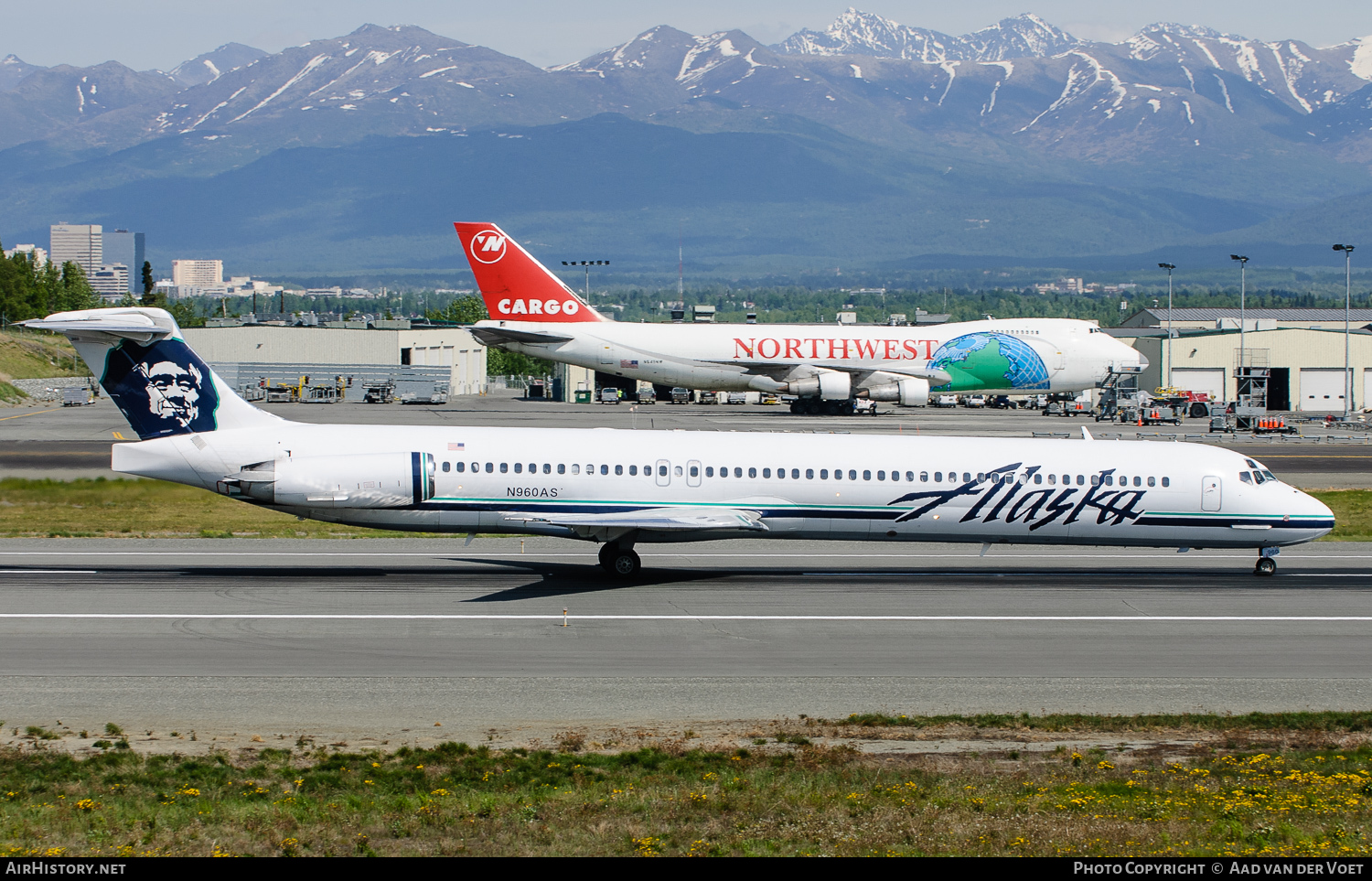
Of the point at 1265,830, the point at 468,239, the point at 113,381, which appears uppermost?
the point at 468,239

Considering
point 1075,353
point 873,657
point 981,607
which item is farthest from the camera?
point 1075,353

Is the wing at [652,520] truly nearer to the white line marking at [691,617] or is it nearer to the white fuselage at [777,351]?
the white line marking at [691,617]

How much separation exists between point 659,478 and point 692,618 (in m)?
5.01

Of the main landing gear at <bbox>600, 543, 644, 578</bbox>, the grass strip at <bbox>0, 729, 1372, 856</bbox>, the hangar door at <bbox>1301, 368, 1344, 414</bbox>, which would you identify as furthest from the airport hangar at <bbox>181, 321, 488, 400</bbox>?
the grass strip at <bbox>0, 729, 1372, 856</bbox>

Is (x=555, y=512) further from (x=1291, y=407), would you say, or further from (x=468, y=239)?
(x=1291, y=407)

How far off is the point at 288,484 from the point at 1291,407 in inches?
3693

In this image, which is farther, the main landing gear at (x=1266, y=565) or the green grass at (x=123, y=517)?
the green grass at (x=123, y=517)

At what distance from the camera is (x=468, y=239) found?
73312mm

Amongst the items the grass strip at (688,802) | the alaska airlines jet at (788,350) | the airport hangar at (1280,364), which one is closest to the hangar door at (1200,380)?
the airport hangar at (1280,364)

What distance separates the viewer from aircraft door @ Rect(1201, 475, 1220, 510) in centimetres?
3241

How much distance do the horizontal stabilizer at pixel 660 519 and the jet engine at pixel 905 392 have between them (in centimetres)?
4563

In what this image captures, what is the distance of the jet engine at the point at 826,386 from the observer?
75438 mm

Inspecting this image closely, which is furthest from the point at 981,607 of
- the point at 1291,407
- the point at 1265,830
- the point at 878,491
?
the point at 1291,407

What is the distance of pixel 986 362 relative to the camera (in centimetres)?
7694
